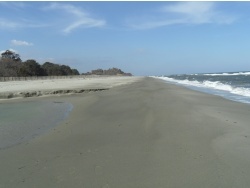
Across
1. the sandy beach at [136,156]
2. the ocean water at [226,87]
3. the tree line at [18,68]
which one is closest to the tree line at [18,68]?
the tree line at [18,68]

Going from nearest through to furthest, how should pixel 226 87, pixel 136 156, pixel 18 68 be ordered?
pixel 136 156, pixel 226 87, pixel 18 68

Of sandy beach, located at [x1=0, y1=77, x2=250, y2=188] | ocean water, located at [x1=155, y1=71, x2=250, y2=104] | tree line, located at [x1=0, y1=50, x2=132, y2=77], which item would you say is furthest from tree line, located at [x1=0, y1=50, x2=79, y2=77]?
sandy beach, located at [x1=0, y1=77, x2=250, y2=188]

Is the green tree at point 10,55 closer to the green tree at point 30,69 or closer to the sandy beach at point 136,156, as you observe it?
the green tree at point 30,69

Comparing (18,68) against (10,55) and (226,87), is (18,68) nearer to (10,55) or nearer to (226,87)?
(10,55)

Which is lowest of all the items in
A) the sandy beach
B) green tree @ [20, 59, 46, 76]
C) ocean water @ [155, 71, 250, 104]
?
ocean water @ [155, 71, 250, 104]

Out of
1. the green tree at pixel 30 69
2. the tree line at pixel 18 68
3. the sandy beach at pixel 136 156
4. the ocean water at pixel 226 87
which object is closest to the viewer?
the sandy beach at pixel 136 156

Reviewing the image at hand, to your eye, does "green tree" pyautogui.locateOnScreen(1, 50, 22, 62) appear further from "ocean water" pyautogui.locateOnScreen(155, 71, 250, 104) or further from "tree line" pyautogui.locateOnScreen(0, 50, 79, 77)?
"ocean water" pyautogui.locateOnScreen(155, 71, 250, 104)

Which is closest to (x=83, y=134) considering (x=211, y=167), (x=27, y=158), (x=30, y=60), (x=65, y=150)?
(x=65, y=150)

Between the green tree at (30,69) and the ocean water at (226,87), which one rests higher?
the green tree at (30,69)

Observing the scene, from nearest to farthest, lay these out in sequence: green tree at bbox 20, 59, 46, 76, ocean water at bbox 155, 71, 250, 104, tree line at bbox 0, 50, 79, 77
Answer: ocean water at bbox 155, 71, 250, 104 < tree line at bbox 0, 50, 79, 77 < green tree at bbox 20, 59, 46, 76

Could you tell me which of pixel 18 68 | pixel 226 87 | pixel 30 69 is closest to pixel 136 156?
pixel 226 87

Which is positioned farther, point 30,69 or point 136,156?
point 30,69

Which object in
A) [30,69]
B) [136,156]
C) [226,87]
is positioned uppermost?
[30,69]

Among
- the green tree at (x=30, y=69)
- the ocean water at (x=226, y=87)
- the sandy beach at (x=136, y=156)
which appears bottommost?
the ocean water at (x=226, y=87)
